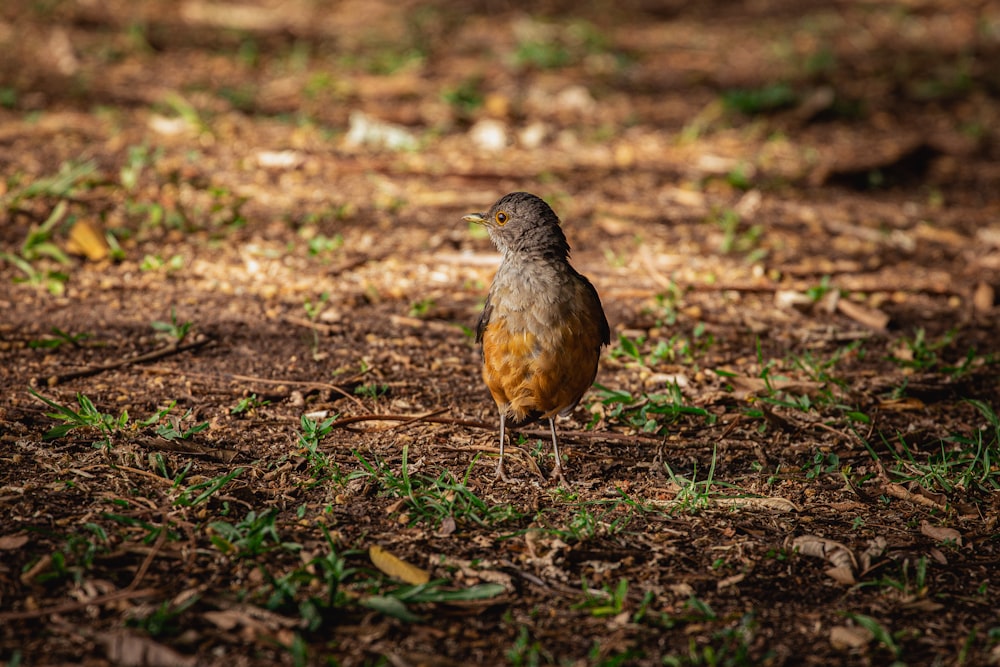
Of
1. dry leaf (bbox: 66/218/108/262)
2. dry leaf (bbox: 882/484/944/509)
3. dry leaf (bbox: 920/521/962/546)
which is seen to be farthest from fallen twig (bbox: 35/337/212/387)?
dry leaf (bbox: 920/521/962/546)

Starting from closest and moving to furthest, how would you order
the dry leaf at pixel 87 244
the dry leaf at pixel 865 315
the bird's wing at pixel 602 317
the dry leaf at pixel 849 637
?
the dry leaf at pixel 849 637 → the bird's wing at pixel 602 317 → the dry leaf at pixel 865 315 → the dry leaf at pixel 87 244

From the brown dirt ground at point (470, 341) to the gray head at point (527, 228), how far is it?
899mm

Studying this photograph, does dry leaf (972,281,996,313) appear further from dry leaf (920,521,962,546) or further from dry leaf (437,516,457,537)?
dry leaf (437,516,457,537)

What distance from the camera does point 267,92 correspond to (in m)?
9.88

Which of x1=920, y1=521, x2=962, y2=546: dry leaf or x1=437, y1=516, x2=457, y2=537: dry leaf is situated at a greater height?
x1=437, y1=516, x2=457, y2=537: dry leaf

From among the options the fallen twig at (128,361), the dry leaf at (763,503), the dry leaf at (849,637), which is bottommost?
the dry leaf at (849,637)

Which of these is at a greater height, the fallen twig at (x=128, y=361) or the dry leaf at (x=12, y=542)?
the fallen twig at (x=128, y=361)

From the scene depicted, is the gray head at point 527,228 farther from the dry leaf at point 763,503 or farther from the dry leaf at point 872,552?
the dry leaf at point 872,552

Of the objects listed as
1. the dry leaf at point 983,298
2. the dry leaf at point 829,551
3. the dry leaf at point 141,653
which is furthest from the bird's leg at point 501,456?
the dry leaf at point 983,298

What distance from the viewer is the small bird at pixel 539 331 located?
4453mm

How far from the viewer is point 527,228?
480 centimetres

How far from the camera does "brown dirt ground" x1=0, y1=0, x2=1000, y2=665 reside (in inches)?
135

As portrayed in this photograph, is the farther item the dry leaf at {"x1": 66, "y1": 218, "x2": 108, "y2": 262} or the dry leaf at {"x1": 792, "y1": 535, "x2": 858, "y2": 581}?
the dry leaf at {"x1": 66, "y1": 218, "x2": 108, "y2": 262}

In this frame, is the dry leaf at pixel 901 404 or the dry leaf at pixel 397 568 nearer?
the dry leaf at pixel 397 568
